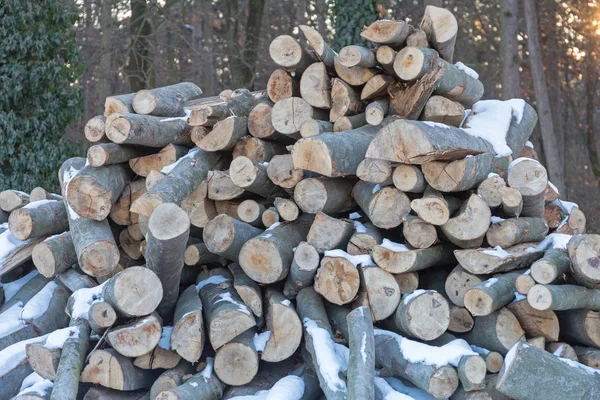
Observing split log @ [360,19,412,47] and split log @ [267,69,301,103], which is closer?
split log @ [360,19,412,47]

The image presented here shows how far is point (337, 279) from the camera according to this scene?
159 inches

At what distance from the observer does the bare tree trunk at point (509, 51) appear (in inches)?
503

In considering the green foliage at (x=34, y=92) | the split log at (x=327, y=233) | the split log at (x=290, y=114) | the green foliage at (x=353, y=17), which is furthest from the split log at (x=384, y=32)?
the green foliage at (x=353, y=17)

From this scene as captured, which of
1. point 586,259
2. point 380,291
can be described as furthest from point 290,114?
point 586,259

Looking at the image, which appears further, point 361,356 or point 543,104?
point 543,104

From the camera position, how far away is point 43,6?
10.2 metres

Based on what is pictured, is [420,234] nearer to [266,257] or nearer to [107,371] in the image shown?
[266,257]

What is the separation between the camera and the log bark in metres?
3.86

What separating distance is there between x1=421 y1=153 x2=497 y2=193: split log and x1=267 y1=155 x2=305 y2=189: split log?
2.52ft

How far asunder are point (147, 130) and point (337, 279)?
158 centimetres

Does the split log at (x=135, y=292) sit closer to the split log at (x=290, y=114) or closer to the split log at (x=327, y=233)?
the split log at (x=327, y=233)

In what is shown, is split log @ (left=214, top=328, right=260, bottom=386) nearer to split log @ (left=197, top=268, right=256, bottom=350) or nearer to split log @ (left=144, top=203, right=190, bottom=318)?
split log @ (left=197, top=268, right=256, bottom=350)

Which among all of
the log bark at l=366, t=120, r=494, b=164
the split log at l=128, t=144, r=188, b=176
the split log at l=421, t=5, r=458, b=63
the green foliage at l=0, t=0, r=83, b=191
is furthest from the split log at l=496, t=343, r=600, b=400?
the green foliage at l=0, t=0, r=83, b=191

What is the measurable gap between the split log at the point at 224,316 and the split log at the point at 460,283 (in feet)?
3.53
